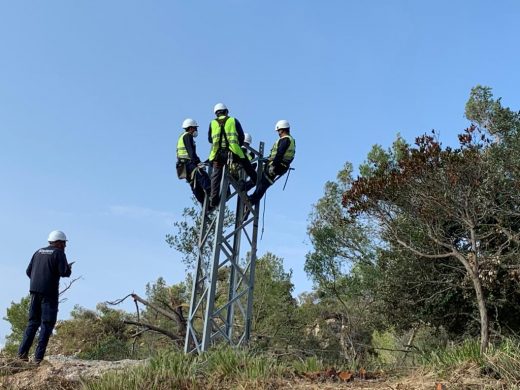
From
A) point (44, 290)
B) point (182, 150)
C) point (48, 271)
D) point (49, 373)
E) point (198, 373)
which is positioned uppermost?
point (182, 150)

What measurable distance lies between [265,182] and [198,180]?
3.97ft

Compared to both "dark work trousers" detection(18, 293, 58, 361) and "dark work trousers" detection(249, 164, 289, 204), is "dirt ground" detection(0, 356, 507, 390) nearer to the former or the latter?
"dark work trousers" detection(18, 293, 58, 361)

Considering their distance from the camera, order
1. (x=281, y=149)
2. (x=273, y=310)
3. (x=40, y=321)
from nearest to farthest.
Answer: (x=40, y=321) < (x=281, y=149) < (x=273, y=310)

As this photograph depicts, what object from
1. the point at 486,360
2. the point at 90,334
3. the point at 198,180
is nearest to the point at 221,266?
the point at 198,180

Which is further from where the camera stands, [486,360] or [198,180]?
[198,180]

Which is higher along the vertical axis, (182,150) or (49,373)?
(182,150)

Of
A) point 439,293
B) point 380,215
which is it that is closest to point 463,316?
point 439,293

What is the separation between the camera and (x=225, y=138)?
813cm

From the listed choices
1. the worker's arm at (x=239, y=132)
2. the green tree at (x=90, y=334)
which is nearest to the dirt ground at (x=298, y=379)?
the worker's arm at (x=239, y=132)

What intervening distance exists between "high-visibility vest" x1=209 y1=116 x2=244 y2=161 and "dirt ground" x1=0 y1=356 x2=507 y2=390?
3.41 meters

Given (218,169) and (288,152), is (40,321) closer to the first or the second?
(218,169)

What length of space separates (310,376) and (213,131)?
4.20m

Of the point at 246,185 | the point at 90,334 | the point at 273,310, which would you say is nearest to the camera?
the point at 246,185

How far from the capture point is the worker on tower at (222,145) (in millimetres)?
8094
